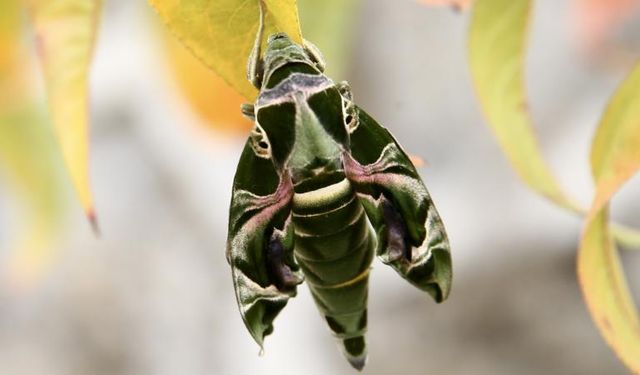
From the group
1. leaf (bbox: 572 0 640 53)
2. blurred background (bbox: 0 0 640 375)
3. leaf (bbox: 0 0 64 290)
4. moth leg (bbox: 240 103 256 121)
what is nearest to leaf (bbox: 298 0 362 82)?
moth leg (bbox: 240 103 256 121)

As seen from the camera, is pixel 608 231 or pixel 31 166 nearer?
pixel 608 231

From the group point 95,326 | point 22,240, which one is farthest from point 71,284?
point 22,240

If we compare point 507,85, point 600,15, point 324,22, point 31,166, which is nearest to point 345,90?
point 507,85

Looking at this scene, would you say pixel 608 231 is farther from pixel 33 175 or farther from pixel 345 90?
pixel 33 175

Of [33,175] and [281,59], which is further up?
[281,59]

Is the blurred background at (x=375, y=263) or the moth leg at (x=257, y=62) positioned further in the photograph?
the blurred background at (x=375, y=263)

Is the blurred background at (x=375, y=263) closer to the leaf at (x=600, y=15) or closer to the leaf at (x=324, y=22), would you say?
the leaf at (x=600, y=15)

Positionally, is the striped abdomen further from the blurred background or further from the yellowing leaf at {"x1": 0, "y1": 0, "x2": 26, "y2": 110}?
the blurred background

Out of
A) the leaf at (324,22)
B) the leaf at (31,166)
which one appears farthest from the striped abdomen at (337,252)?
the leaf at (31,166)
